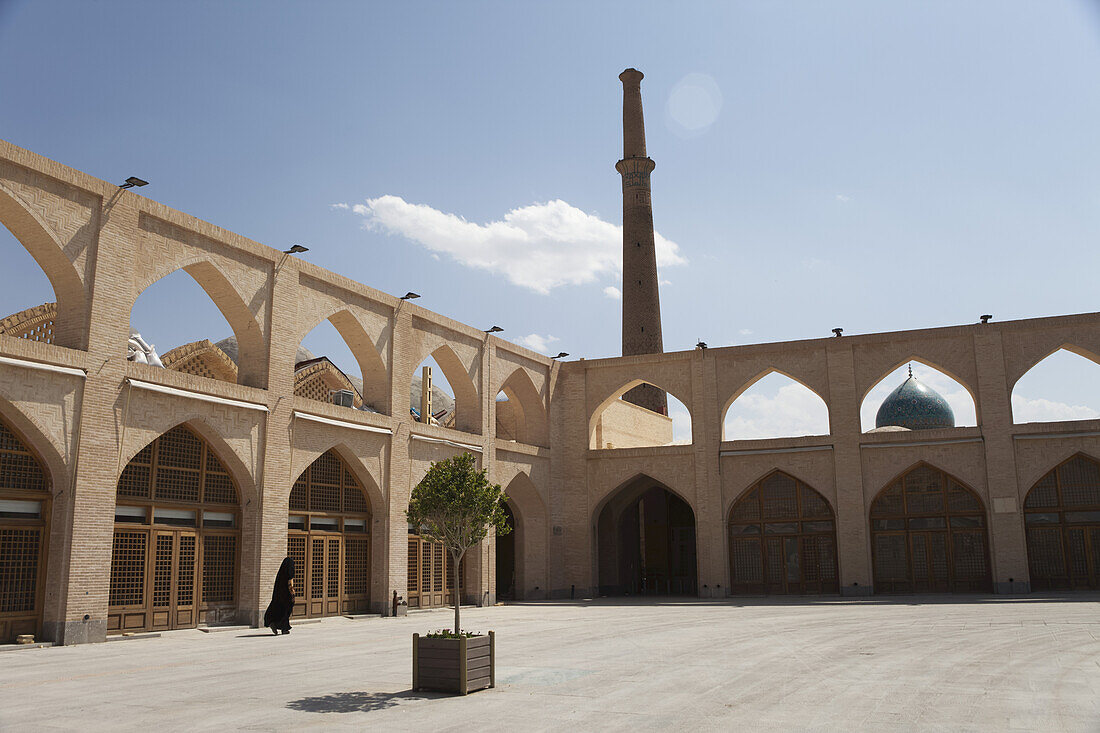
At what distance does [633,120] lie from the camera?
37844 millimetres

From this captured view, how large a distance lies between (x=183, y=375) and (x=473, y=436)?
8.63 metres

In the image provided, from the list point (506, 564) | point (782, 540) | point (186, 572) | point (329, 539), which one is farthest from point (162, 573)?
point (782, 540)

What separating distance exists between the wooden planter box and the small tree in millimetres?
1145

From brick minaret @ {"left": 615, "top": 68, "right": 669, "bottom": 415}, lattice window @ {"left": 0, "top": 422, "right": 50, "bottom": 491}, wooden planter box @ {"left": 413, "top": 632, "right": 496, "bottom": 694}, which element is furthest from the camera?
brick minaret @ {"left": 615, "top": 68, "right": 669, "bottom": 415}

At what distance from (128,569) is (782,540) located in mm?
15666

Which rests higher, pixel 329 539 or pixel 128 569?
pixel 329 539

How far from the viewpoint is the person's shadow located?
24.8 ft

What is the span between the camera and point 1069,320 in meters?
22.2

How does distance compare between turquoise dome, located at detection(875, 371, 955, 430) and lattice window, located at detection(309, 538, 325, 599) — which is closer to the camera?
lattice window, located at detection(309, 538, 325, 599)

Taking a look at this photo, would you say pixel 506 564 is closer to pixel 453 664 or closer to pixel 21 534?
pixel 21 534

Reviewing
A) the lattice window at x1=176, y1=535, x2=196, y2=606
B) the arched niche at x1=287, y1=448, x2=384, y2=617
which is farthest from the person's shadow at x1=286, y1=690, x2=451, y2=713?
the arched niche at x1=287, y1=448, x2=384, y2=617

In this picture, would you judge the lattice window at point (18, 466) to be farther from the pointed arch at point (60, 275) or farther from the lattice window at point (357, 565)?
the lattice window at point (357, 565)

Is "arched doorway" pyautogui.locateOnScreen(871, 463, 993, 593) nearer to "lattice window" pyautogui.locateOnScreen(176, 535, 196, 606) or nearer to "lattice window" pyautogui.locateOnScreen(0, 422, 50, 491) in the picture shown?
"lattice window" pyautogui.locateOnScreen(176, 535, 196, 606)

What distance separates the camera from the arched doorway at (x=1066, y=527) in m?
21.8
